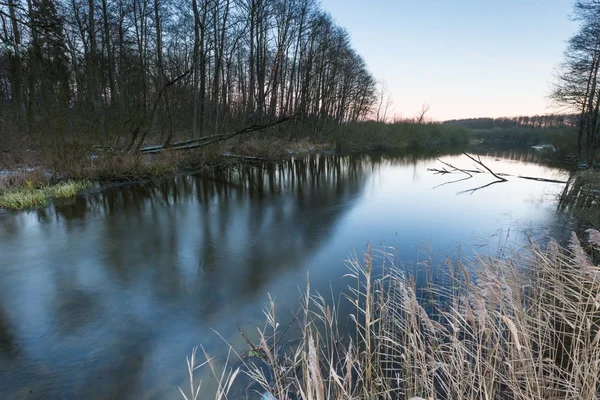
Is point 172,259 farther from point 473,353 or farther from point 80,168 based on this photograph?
point 80,168

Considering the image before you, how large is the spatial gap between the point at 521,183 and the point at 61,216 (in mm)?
16614

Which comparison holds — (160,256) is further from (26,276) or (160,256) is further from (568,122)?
(568,122)

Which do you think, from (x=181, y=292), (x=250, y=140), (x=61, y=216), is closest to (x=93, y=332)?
(x=181, y=292)

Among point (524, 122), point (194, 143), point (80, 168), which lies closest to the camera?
point (80, 168)

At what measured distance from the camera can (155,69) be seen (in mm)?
19156

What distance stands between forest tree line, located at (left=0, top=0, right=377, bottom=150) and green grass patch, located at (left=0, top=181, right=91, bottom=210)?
167 centimetres

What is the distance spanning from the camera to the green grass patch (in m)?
7.36

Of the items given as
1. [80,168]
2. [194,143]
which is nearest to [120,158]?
[80,168]

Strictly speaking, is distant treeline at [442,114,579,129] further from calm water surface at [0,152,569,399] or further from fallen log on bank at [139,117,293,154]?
fallen log on bank at [139,117,293,154]

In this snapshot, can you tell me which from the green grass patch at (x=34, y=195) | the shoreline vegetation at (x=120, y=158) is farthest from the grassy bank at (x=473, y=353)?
the shoreline vegetation at (x=120, y=158)

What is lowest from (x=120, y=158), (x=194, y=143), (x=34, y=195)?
(x=34, y=195)

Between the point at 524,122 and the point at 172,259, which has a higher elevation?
the point at 524,122

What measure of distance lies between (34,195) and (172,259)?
5.37 meters

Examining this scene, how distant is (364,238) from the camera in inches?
254
